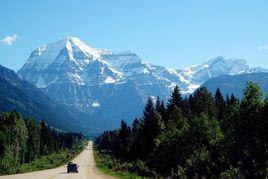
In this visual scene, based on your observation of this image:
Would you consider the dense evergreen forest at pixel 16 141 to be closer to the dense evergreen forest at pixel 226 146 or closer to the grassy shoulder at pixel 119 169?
the grassy shoulder at pixel 119 169

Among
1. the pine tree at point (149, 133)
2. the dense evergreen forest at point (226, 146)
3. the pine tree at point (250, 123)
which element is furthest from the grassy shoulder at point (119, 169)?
the pine tree at point (250, 123)

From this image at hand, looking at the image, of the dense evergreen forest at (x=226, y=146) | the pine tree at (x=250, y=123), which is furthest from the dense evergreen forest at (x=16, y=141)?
the pine tree at (x=250, y=123)

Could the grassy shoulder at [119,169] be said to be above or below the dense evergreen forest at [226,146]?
below

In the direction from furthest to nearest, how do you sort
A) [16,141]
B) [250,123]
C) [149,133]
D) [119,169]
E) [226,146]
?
[16,141] → [149,133] → [119,169] → [226,146] → [250,123]

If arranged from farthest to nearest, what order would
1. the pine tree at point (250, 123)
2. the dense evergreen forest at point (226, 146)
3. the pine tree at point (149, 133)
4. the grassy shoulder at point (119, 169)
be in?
the pine tree at point (149, 133)
the grassy shoulder at point (119, 169)
the pine tree at point (250, 123)
the dense evergreen forest at point (226, 146)

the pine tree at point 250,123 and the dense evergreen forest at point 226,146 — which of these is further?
the pine tree at point 250,123

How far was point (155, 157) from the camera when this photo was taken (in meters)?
68.7

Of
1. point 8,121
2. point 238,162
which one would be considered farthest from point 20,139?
point 238,162

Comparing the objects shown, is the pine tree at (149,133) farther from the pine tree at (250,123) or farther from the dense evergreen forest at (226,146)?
the pine tree at (250,123)

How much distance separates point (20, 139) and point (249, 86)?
309 ft

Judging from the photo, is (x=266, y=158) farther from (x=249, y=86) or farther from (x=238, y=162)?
(x=249, y=86)

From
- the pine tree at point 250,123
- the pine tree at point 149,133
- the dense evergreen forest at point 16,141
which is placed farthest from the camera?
the dense evergreen forest at point 16,141

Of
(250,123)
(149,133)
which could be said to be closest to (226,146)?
(250,123)

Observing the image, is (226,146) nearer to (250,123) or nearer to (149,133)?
(250,123)
